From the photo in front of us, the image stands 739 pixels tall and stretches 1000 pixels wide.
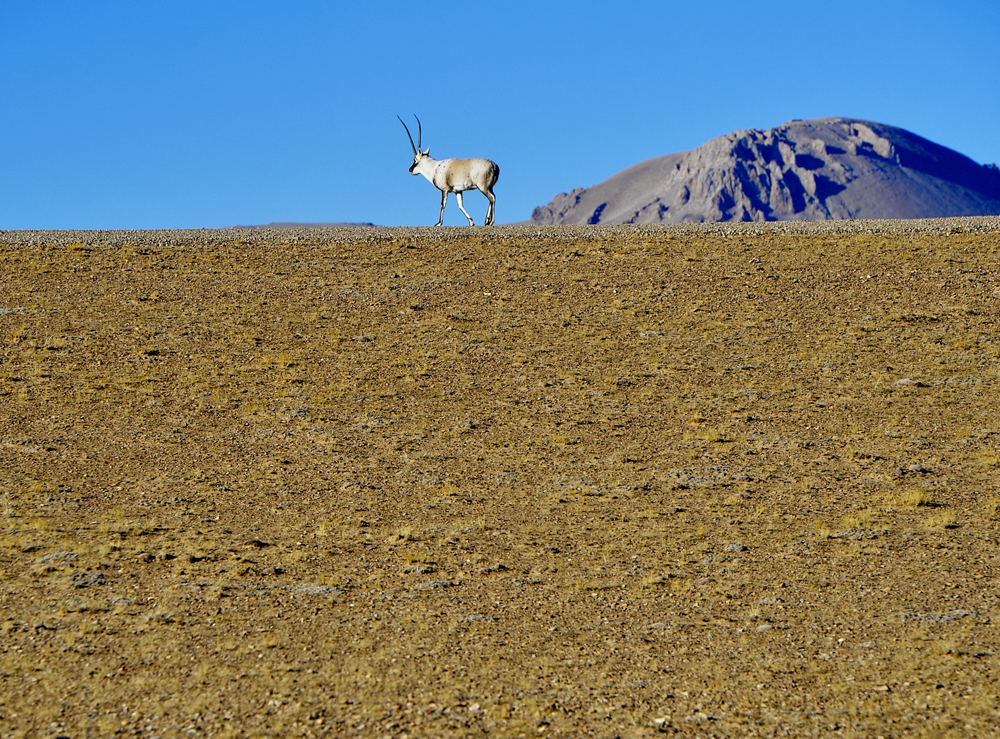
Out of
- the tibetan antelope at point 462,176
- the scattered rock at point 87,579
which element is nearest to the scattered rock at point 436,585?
the scattered rock at point 87,579

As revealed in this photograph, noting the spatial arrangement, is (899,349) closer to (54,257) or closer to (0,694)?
(0,694)

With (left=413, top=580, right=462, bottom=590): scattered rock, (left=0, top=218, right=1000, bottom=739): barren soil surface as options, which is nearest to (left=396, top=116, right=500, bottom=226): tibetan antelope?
(left=0, top=218, right=1000, bottom=739): barren soil surface

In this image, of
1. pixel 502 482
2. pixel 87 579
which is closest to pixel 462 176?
pixel 502 482

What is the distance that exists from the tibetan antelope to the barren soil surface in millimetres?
1344

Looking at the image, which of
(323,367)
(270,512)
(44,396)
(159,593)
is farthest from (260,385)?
(159,593)

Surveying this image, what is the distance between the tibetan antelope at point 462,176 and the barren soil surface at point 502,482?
1344 millimetres

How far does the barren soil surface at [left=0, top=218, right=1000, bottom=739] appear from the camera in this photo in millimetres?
8578

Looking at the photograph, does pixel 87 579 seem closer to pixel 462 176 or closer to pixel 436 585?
pixel 436 585

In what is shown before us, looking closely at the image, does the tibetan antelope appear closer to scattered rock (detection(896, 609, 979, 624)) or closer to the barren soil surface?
the barren soil surface

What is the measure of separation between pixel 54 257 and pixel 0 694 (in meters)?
23.6

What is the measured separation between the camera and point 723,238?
102 feet

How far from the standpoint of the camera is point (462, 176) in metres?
32.9

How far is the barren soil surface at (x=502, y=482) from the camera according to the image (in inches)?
338

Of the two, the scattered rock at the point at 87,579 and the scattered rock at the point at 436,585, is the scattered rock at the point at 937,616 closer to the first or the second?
the scattered rock at the point at 436,585
